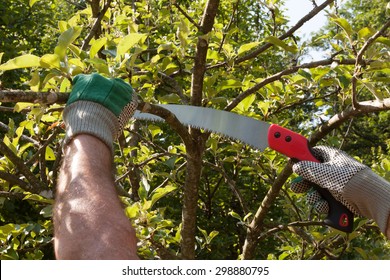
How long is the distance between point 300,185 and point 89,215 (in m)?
1.47

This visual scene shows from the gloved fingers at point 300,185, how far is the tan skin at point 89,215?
1.19 m

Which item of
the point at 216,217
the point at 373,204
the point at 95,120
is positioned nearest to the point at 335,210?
the point at 373,204

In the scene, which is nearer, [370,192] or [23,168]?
[370,192]

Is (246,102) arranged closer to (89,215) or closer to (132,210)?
(132,210)

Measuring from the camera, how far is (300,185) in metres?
2.99

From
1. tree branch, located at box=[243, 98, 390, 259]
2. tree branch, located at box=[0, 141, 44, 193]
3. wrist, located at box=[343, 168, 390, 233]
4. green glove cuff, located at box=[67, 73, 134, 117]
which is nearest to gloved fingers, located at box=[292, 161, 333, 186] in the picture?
wrist, located at box=[343, 168, 390, 233]

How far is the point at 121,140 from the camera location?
4.59 metres

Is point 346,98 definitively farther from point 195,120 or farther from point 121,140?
point 121,140

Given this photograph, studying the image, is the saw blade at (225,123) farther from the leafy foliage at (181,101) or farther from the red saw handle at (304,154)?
the leafy foliage at (181,101)

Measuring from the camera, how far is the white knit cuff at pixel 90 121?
6.97 ft

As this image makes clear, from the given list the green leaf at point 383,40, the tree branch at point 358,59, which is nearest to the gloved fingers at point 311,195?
the tree branch at point 358,59

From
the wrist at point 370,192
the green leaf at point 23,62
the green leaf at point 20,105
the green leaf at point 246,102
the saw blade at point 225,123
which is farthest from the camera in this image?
the green leaf at point 246,102

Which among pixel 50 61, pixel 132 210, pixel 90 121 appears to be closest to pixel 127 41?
pixel 50 61
